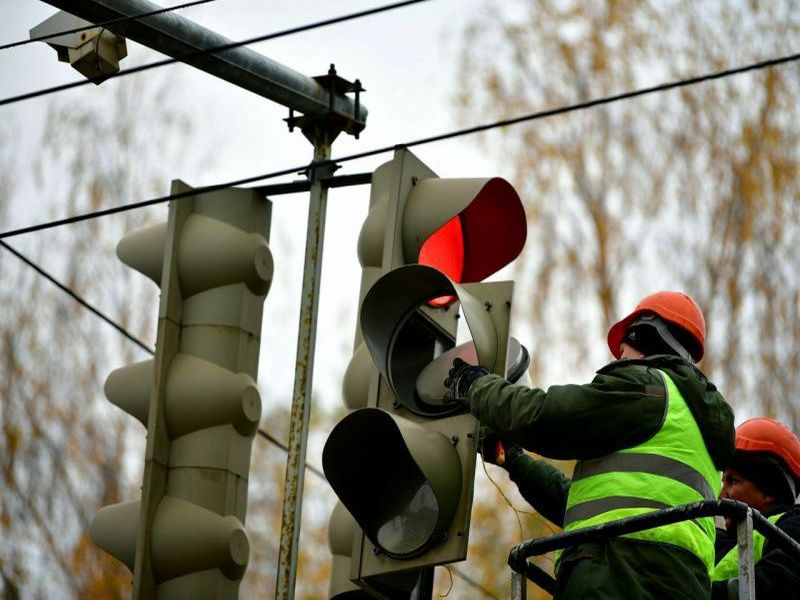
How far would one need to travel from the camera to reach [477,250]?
6973 mm

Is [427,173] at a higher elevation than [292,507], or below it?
higher

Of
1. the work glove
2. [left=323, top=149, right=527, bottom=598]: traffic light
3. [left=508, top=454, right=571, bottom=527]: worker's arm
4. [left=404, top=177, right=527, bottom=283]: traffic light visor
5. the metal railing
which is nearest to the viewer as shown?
the metal railing

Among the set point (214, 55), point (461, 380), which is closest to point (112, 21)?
point (214, 55)

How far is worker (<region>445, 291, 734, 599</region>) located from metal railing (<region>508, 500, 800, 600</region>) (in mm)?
118

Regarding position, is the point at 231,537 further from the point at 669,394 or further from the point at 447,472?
the point at 669,394

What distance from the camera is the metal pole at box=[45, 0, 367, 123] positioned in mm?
7449

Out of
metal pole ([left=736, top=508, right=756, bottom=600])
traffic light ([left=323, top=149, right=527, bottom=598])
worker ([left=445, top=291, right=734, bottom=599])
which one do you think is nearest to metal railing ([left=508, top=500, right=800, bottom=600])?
metal pole ([left=736, top=508, right=756, bottom=600])

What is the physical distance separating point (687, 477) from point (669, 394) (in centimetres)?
28

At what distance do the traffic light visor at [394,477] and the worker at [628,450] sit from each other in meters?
0.22

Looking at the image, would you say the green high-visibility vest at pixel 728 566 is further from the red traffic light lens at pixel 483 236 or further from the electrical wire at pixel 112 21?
the electrical wire at pixel 112 21

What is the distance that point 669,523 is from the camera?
18.0 feet

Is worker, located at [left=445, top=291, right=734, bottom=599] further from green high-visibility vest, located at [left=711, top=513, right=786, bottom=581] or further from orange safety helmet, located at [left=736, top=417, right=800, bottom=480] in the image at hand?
orange safety helmet, located at [left=736, top=417, right=800, bottom=480]

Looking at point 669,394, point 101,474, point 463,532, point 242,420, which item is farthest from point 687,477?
point 101,474

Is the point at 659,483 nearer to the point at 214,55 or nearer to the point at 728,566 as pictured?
the point at 728,566
